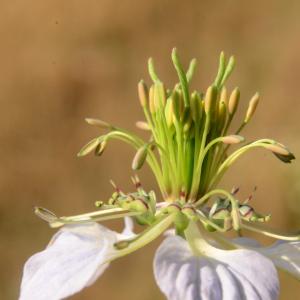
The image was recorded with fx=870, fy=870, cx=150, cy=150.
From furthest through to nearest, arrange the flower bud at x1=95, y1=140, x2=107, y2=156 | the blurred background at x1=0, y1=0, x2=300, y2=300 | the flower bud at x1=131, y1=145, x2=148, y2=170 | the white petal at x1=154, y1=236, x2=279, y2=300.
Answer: the blurred background at x1=0, y1=0, x2=300, y2=300 → the flower bud at x1=95, y1=140, x2=107, y2=156 → the flower bud at x1=131, y1=145, x2=148, y2=170 → the white petal at x1=154, y1=236, x2=279, y2=300

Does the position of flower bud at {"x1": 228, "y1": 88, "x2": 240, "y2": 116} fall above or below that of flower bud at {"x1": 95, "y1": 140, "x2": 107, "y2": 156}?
above

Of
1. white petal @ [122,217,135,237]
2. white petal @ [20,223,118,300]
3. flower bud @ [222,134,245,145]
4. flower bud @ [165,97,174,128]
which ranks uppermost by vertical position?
flower bud @ [165,97,174,128]

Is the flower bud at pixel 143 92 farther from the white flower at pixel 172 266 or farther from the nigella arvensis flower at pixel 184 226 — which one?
the white flower at pixel 172 266

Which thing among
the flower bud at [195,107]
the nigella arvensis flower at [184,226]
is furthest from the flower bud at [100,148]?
the flower bud at [195,107]

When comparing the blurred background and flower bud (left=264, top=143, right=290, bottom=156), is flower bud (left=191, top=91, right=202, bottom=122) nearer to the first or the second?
flower bud (left=264, top=143, right=290, bottom=156)

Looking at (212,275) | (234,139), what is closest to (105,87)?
(234,139)

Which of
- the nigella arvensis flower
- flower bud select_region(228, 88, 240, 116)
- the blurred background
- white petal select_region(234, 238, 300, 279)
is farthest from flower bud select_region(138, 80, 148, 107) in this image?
the blurred background

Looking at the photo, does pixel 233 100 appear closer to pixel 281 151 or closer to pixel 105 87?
pixel 281 151

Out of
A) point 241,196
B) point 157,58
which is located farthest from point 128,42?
point 241,196

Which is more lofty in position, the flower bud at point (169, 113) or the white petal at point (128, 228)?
the flower bud at point (169, 113)
